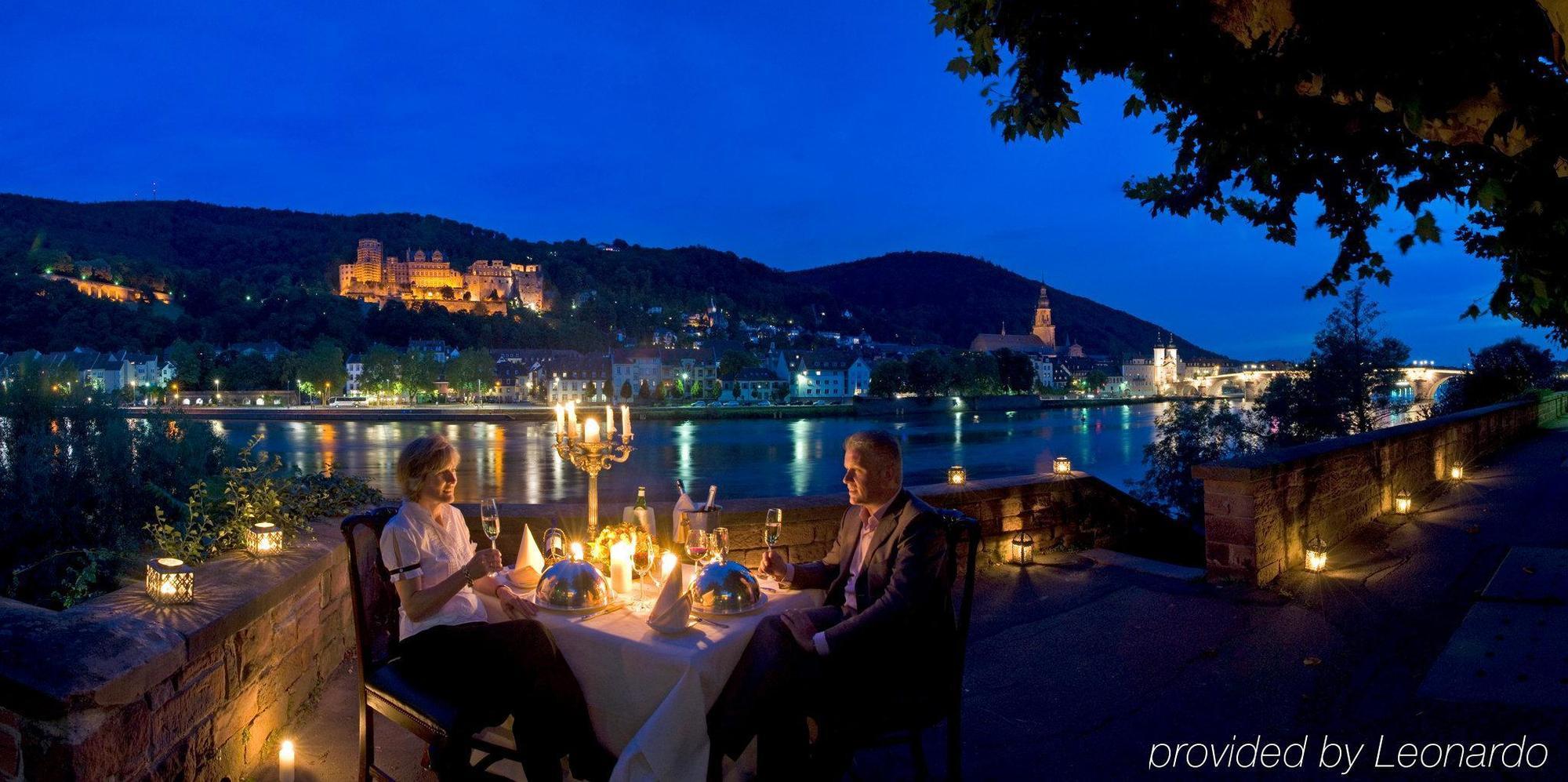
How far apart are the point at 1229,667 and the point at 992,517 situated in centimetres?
220

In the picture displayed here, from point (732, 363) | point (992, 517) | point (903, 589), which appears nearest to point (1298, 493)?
point (992, 517)

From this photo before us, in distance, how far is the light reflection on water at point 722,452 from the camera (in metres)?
36.0

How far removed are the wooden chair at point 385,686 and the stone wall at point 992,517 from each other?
1.43m

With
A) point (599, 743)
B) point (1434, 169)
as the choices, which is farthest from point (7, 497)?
point (1434, 169)

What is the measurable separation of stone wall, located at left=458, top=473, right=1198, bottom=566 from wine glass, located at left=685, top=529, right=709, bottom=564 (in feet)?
3.91

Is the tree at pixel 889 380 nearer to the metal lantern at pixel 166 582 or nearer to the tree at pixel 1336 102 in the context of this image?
the tree at pixel 1336 102

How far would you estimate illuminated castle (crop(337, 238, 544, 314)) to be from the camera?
130 m

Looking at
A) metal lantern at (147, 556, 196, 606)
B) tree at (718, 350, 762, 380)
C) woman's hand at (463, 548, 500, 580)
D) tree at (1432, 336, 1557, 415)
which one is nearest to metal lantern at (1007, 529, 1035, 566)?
woman's hand at (463, 548, 500, 580)

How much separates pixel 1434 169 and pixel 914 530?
12.5 ft

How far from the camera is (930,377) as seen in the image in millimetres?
83625

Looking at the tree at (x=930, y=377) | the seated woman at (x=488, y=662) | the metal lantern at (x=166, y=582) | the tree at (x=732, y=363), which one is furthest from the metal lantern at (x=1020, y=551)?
the tree at (x=732, y=363)

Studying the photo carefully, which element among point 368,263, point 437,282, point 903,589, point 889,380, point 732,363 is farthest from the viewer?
point 437,282

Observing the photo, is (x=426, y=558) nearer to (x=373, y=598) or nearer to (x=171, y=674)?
(x=373, y=598)

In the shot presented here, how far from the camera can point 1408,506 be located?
25.5 feet
